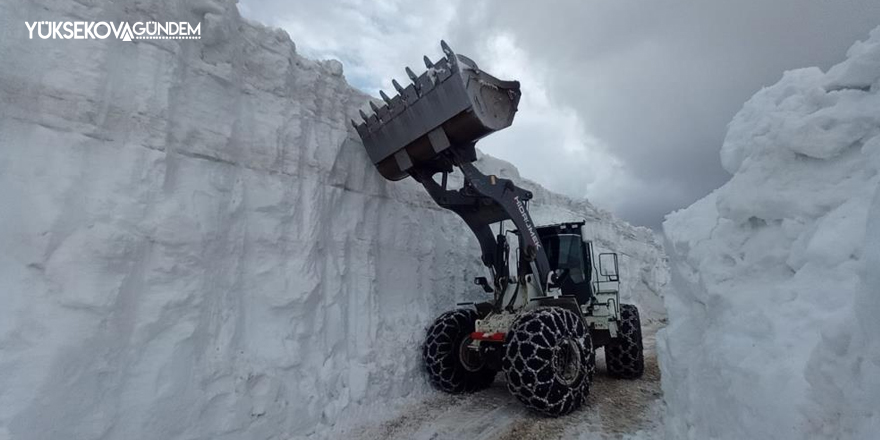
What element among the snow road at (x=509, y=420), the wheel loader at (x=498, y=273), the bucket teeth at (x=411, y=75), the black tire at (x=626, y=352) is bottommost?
the snow road at (x=509, y=420)

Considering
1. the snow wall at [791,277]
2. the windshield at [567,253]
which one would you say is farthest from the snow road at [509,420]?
the windshield at [567,253]

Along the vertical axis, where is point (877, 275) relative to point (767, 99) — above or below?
below

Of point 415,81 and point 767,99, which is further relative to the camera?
point 415,81

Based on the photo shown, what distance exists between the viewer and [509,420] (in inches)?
204

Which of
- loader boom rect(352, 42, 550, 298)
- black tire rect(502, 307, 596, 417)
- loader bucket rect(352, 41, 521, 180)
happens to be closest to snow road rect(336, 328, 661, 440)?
black tire rect(502, 307, 596, 417)

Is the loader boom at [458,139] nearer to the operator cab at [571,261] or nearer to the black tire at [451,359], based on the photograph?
the black tire at [451,359]

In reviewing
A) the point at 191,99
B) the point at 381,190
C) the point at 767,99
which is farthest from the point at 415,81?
the point at 767,99

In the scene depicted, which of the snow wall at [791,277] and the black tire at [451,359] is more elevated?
the snow wall at [791,277]

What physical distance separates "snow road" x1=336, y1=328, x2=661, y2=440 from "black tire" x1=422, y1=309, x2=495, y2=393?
16 centimetres

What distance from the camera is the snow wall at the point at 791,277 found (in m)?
1.83

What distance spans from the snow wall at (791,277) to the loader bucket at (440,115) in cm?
282

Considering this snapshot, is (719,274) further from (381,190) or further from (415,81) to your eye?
(381,190)

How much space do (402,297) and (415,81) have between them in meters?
3.45

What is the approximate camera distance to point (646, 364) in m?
8.88
